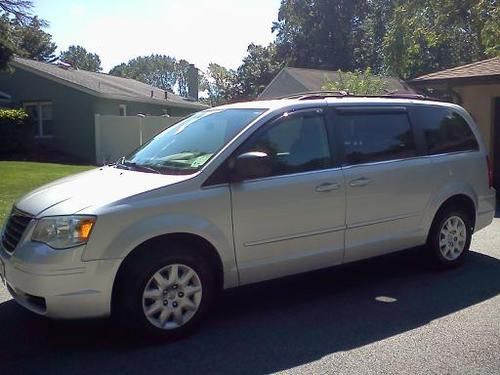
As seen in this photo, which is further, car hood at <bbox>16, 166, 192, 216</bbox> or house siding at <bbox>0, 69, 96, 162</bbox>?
house siding at <bbox>0, 69, 96, 162</bbox>

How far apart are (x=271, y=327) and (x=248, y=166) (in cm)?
133

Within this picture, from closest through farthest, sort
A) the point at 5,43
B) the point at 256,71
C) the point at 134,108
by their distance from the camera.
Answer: the point at 5,43 < the point at 134,108 < the point at 256,71

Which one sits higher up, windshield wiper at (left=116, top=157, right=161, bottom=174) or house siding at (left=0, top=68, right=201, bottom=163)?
house siding at (left=0, top=68, right=201, bottom=163)

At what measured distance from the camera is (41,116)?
25.7 metres

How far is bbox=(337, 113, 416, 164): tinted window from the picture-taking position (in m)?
5.65

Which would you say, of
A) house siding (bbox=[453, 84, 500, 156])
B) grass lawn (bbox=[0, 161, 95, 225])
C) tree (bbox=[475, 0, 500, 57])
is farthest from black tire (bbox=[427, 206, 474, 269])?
tree (bbox=[475, 0, 500, 57])

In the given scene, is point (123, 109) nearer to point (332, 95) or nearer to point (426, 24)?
point (426, 24)

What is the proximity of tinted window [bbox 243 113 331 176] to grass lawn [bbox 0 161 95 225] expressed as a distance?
5.97 meters

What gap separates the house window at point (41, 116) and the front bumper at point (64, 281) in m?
22.3

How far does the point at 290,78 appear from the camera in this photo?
31.1 m

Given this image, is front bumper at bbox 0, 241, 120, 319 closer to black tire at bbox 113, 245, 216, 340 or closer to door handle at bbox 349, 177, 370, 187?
black tire at bbox 113, 245, 216, 340

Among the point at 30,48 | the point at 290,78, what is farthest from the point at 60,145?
the point at 30,48

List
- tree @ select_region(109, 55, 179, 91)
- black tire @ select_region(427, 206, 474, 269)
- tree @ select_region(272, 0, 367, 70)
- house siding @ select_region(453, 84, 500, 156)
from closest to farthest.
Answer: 1. black tire @ select_region(427, 206, 474, 269)
2. house siding @ select_region(453, 84, 500, 156)
3. tree @ select_region(272, 0, 367, 70)
4. tree @ select_region(109, 55, 179, 91)

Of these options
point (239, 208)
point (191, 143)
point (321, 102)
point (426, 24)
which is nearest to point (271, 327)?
point (239, 208)
